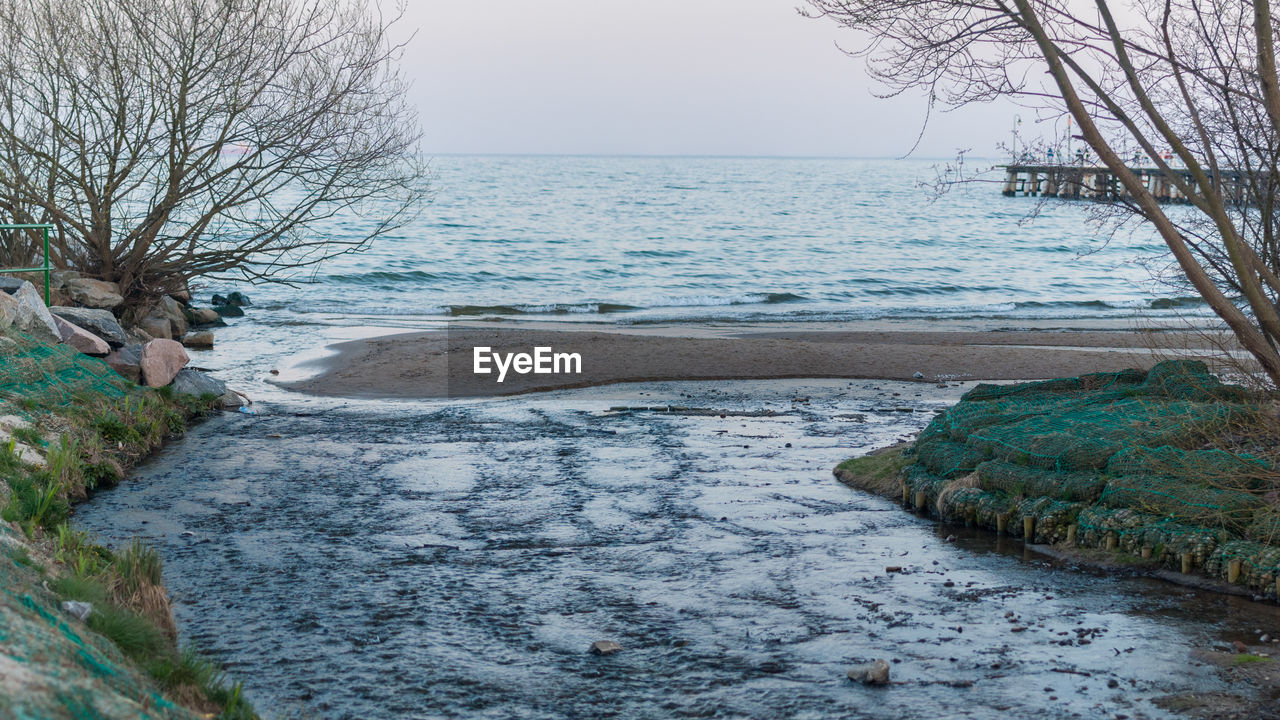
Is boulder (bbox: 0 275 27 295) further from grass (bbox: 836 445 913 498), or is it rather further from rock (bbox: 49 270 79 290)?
grass (bbox: 836 445 913 498)

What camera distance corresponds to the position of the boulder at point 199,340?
20.1m

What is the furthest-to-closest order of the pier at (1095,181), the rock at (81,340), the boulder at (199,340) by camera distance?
1. the boulder at (199,340)
2. the rock at (81,340)
3. the pier at (1095,181)

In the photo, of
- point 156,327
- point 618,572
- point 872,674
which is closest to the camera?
point 872,674

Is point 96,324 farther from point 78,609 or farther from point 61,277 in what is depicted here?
point 78,609

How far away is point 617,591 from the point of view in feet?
24.0

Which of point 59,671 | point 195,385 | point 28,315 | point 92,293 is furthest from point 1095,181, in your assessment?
point 92,293

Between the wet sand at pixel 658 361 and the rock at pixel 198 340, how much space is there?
7.88 feet

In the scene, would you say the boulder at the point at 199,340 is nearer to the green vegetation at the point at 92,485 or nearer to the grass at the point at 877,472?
the green vegetation at the point at 92,485

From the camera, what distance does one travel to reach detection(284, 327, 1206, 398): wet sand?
16078 mm

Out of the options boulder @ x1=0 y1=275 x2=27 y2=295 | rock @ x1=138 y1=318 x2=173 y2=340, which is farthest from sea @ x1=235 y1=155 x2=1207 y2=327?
boulder @ x1=0 y1=275 x2=27 y2=295

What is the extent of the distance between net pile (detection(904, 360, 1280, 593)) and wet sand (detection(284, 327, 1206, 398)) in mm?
6234

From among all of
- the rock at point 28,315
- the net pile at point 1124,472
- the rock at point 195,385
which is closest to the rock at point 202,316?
the rock at point 195,385

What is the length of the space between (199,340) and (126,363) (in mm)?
7420

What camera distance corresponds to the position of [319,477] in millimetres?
10422
